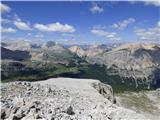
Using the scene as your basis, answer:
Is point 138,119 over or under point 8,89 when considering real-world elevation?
under

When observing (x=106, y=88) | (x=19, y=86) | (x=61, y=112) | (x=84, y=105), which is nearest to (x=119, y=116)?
(x=84, y=105)

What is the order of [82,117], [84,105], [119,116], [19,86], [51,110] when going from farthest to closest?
[19,86], [84,105], [119,116], [82,117], [51,110]

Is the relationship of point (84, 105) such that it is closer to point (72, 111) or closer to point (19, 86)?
point (72, 111)

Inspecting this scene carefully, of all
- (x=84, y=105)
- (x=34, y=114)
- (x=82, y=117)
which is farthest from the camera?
(x=84, y=105)

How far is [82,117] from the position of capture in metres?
36.6

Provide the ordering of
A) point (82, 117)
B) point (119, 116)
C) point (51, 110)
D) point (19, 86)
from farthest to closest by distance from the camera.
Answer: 1. point (19, 86)
2. point (119, 116)
3. point (82, 117)
4. point (51, 110)

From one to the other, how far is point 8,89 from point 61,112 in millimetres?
16144

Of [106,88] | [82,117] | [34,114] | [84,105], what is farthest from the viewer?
[106,88]

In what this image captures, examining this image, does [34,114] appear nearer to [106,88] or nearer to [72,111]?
[72,111]

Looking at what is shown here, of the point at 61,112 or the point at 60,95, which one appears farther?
the point at 60,95

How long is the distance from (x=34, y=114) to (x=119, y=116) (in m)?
15.6

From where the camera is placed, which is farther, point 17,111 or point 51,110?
point 51,110

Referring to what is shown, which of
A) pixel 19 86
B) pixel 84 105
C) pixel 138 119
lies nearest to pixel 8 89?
pixel 19 86

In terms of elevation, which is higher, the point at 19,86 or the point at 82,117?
the point at 19,86
